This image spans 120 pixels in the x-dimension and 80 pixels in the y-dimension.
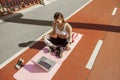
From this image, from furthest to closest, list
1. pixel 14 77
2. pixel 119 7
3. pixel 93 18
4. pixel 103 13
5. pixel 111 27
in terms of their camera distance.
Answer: pixel 119 7, pixel 103 13, pixel 93 18, pixel 111 27, pixel 14 77

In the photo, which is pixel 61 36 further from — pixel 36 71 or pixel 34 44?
pixel 36 71

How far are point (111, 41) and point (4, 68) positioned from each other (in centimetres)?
312

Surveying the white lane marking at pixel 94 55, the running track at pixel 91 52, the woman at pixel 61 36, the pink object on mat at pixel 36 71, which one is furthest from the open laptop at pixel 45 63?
the white lane marking at pixel 94 55

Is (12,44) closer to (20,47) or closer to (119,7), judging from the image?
(20,47)

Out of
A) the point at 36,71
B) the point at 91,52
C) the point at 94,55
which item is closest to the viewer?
the point at 36,71

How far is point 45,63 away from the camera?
10.5ft

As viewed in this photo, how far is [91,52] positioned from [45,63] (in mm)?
1315

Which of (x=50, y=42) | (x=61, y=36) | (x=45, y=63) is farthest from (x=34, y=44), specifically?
(x=45, y=63)

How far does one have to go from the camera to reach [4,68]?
10.7ft

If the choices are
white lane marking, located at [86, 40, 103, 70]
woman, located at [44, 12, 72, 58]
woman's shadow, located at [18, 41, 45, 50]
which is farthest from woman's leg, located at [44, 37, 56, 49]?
white lane marking, located at [86, 40, 103, 70]

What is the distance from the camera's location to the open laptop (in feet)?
10.2

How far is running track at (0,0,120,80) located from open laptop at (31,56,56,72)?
0.73ft

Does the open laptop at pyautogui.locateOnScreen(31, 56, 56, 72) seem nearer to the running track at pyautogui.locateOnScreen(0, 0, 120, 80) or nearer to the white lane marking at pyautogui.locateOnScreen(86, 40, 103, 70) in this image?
the running track at pyautogui.locateOnScreen(0, 0, 120, 80)

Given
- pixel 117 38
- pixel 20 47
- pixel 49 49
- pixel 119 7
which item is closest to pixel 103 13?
pixel 119 7
